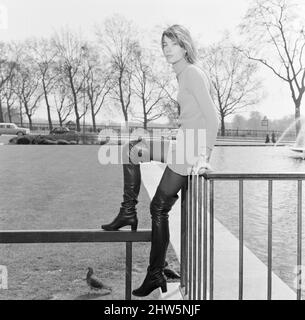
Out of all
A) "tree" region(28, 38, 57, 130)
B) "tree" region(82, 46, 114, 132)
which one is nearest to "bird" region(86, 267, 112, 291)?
"tree" region(82, 46, 114, 132)

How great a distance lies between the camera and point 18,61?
37031mm

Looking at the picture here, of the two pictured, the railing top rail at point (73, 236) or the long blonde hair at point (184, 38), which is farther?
the railing top rail at point (73, 236)

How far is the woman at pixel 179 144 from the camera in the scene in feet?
9.78

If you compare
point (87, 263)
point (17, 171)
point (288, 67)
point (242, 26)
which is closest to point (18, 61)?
point (242, 26)

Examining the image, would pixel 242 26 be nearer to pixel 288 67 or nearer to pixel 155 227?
pixel 288 67

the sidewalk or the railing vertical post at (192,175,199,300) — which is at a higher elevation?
the railing vertical post at (192,175,199,300)

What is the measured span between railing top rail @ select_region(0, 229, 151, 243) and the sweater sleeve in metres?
0.97

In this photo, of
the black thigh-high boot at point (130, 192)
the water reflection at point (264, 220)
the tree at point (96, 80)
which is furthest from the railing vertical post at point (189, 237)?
the tree at point (96, 80)

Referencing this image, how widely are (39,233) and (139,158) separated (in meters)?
0.96

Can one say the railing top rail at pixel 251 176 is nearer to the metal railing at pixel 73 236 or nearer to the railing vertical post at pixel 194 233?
the railing vertical post at pixel 194 233

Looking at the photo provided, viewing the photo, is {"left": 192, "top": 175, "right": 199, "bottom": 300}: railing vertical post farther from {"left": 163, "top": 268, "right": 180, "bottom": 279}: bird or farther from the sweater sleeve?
{"left": 163, "top": 268, "right": 180, "bottom": 279}: bird

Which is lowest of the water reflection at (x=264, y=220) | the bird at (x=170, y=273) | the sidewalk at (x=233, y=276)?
the water reflection at (x=264, y=220)

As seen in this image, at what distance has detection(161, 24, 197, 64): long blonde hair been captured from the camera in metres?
3.07

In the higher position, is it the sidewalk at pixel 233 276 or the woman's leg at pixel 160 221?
the woman's leg at pixel 160 221
